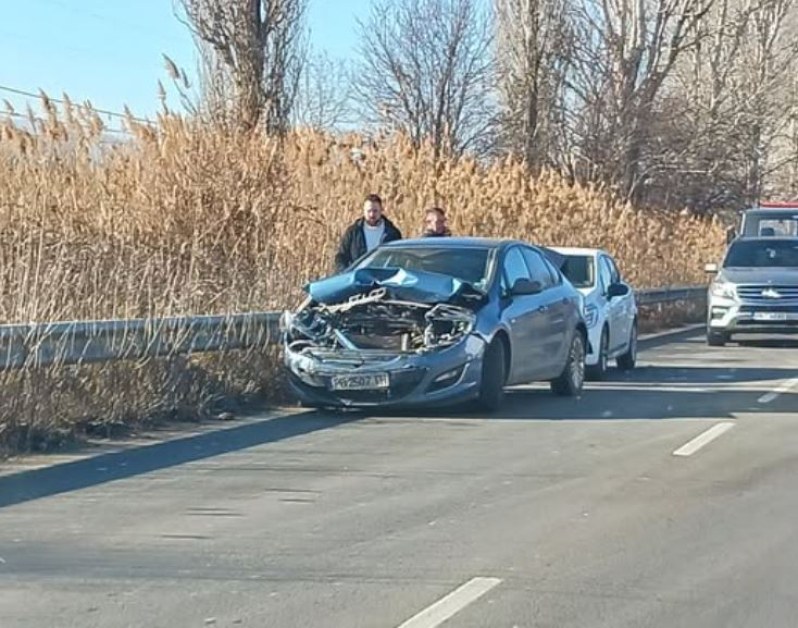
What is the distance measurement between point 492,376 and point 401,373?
95 centimetres

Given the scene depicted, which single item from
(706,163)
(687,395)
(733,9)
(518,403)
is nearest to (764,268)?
(687,395)

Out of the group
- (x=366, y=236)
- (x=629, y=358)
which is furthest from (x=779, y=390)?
(x=366, y=236)

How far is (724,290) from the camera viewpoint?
24812 mm

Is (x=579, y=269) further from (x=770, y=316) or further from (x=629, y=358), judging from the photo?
(x=770, y=316)

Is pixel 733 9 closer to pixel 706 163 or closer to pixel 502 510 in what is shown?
pixel 706 163

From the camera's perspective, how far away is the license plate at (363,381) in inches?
536

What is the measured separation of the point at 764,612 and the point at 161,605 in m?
2.67

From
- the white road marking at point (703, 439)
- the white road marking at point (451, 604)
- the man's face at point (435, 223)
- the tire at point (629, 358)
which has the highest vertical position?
the man's face at point (435, 223)

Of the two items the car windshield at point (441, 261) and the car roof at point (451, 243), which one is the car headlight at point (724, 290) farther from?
the car windshield at point (441, 261)

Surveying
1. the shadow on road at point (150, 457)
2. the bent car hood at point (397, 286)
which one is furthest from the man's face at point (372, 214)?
the shadow on road at point (150, 457)

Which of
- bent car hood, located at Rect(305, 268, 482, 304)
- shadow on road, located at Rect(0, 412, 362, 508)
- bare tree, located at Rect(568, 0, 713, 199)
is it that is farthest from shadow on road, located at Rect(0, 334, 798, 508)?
bare tree, located at Rect(568, 0, 713, 199)

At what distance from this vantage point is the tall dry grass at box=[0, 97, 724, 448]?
13289 mm

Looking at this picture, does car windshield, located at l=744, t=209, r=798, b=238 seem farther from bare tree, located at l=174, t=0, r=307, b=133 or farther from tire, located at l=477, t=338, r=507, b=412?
tire, located at l=477, t=338, r=507, b=412

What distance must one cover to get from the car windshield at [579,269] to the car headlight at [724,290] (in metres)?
5.61
